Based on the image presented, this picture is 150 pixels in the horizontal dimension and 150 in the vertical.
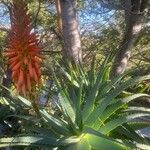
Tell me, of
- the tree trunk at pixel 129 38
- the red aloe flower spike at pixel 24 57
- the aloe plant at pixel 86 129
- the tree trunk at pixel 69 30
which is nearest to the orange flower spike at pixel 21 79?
the red aloe flower spike at pixel 24 57

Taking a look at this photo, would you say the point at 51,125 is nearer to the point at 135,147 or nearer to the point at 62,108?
the point at 62,108

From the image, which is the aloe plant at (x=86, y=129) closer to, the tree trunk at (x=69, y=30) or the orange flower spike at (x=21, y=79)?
the orange flower spike at (x=21, y=79)

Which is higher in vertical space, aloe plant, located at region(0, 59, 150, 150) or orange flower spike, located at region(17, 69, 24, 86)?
orange flower spike, located at region(17, 69, 24, 86)

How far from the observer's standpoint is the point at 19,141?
207 centimetres

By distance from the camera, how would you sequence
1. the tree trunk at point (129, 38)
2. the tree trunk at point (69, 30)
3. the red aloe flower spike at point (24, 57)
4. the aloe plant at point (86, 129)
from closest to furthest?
the red aloe flower spike at point (24, 57) → the aloe plant at point (86, 129) → the tree trunk at point (69, 30) → the tree trunk at point (129, 38)

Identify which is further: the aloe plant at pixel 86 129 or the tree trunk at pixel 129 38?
the tree trunk at pixel 129 38

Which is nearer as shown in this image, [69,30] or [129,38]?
[69,30]

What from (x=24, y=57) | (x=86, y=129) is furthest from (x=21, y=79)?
(x=86, y=129)

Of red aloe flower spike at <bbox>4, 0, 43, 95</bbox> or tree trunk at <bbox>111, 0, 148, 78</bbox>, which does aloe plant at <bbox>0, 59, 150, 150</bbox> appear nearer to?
red aloe flower spike at <bbox>4, 0, 43, 95</bbox>

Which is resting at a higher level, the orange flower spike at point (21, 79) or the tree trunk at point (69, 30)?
the tree trunk at point (69, 30)

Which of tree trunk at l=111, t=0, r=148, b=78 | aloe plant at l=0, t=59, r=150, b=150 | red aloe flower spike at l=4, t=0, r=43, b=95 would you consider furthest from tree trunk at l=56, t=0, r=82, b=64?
red aloe flower spike at l=4, t=0, r=43, b=95

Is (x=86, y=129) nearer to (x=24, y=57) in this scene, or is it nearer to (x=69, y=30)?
(x=24, y=57)

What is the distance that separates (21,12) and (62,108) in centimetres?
69

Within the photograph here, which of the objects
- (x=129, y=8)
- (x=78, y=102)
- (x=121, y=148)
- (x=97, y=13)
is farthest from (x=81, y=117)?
(x=97, y=13)
